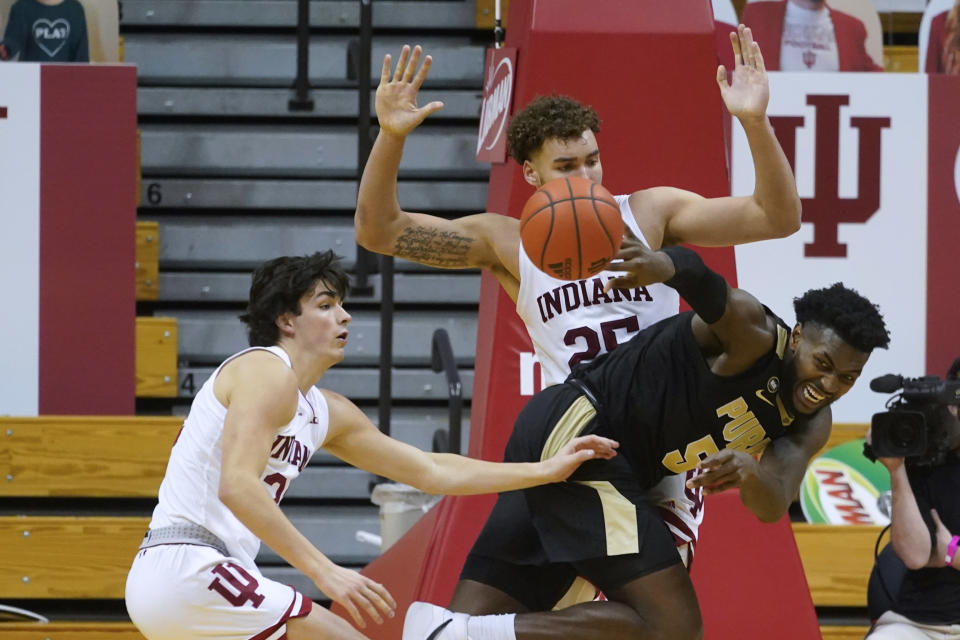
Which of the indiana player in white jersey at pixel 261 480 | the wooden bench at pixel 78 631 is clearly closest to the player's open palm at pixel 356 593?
the indiana player in white jersey at pixel 261 480

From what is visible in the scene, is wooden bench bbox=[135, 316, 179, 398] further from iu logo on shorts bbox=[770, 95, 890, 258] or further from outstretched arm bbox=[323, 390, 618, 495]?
iu logo on shorts bbox=[770, 95, 890, 258]

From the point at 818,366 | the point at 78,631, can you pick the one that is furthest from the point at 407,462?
the point at 78,631

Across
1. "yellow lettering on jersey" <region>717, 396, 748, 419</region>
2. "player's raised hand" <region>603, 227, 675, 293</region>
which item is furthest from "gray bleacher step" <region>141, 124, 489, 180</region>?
"player's raised hand" <region>603, 227, 675, 293</region>

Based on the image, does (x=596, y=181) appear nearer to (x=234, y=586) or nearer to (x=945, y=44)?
(x=234, y=586)

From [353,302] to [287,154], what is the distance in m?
0.98

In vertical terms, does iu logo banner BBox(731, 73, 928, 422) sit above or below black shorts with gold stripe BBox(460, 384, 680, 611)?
above

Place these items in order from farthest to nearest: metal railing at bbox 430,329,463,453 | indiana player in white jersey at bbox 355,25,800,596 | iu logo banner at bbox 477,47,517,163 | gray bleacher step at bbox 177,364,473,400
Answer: gray bleacher step at bbox 177,364,473,400
metal railing at bbox 430,329,463,453
iu logo banner at bbox 477,47,517,163
indiana player in white jersey at bbox 355,25,800,596

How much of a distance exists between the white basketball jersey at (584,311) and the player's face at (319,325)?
577mm

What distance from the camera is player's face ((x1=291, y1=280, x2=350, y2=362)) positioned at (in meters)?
4.09

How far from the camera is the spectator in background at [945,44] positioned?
700 cm

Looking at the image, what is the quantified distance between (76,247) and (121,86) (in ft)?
2.55

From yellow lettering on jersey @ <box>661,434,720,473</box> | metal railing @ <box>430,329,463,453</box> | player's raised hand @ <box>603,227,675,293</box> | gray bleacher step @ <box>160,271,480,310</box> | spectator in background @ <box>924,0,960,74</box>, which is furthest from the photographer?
gray bleacher step @ <box>160,271,480,310</box>

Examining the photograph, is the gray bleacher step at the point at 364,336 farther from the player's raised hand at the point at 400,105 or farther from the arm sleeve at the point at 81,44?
the player's raised hand at the point at 400,105

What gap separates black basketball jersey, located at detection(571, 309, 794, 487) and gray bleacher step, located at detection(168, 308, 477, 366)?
340cm
